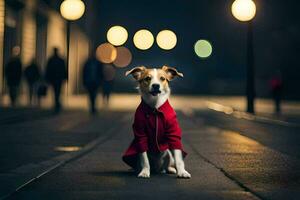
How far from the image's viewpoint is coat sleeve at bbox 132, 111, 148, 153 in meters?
7.80

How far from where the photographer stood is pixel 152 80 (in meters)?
7.83

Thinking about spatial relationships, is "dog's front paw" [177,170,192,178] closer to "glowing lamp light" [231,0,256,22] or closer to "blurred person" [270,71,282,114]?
"glowing lamp light" [231,0,256,22]

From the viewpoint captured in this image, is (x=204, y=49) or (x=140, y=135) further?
(x=204, y=49)

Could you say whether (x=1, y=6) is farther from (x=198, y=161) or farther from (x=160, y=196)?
(x=160, y=196)

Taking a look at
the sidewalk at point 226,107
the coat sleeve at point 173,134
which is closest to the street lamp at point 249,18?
the sidewalk at point 226,107

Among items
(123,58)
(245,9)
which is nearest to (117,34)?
(245,9)

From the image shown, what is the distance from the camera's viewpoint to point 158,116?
785cm

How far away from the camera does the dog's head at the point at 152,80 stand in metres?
7.81

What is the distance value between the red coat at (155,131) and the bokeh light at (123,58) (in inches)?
2202

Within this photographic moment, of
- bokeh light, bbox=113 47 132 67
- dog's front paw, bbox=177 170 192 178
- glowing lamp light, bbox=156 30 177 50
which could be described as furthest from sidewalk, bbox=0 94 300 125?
bokeh light, bbox=113 47 132 67

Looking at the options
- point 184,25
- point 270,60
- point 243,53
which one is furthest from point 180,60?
point 270,60

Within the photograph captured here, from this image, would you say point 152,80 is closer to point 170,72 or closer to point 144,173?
point 170,72

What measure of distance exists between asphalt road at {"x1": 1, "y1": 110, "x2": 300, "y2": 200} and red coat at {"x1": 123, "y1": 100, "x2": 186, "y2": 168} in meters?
0.38

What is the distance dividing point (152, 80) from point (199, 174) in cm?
137
